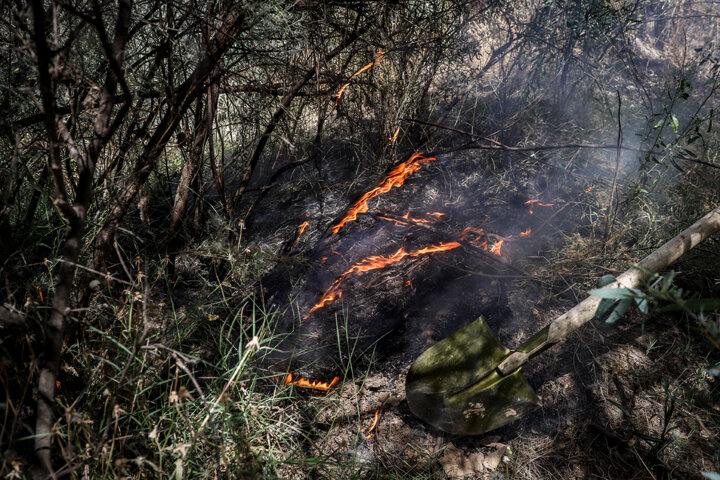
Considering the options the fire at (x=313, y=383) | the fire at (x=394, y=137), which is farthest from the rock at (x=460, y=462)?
the fire at (x=394, y=137)

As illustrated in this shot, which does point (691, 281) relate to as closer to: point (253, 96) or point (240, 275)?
point (240, 275)

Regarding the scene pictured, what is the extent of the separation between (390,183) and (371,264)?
0.90 m

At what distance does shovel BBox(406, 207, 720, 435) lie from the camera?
84.2 inches

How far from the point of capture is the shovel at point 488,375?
7.02ft

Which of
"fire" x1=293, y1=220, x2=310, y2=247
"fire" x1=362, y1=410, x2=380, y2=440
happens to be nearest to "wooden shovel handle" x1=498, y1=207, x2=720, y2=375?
"fire" x1=362, y1=410, x2=380, y2=440

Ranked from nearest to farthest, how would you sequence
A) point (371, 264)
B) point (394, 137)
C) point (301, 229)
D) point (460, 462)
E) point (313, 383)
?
point (460, 462), point (313, 383), point (371, 264), point (301, 229), point (394, 137)

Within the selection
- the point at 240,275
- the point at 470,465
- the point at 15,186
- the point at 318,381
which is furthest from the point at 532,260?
the point at 15,186

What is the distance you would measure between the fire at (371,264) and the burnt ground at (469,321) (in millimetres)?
31

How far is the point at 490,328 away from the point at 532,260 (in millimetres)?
780

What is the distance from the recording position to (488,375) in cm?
231

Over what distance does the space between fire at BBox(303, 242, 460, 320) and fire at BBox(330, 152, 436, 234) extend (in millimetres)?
378

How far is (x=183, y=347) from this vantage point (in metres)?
2.35

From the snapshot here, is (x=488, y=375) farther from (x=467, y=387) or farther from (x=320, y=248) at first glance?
(x=320, y=248)

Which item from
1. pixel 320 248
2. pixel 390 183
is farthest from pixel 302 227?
pixel 390 183
